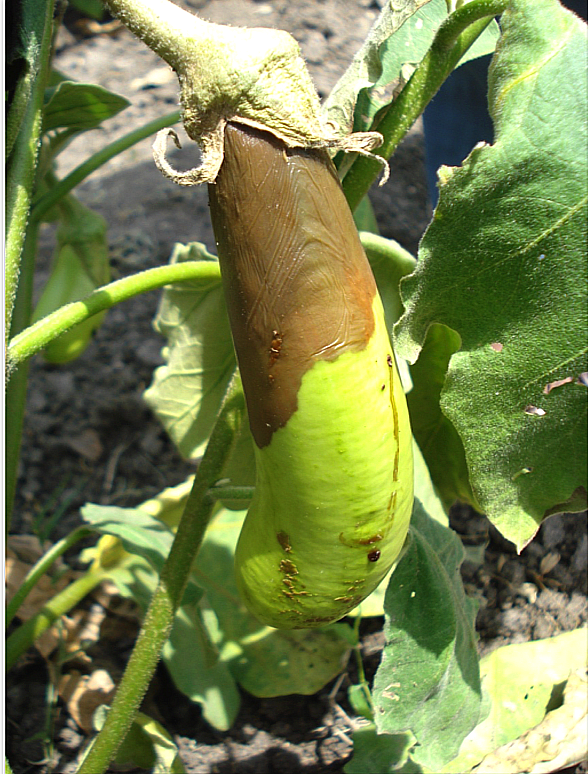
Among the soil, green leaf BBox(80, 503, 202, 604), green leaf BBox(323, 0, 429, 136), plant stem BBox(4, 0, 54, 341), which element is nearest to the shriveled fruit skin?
green leaf BBox(323, 0, 429, 136)

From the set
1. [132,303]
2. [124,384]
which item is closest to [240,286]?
[124,384]

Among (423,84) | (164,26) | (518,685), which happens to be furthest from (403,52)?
(518,685)

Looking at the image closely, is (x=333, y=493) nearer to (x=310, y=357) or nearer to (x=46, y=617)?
(x=310, y=357)

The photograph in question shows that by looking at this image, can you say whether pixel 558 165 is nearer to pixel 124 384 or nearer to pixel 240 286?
pixel 240 286

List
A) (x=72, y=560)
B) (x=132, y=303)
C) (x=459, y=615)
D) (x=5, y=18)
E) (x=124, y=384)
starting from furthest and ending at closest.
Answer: (x=132, y=303) → (x=124, y=384) → (x=72, y=560) → (x=459, y=615) → (x=5, y=18)

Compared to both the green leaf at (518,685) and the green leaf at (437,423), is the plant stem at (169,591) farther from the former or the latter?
the green leaf at (518,685)

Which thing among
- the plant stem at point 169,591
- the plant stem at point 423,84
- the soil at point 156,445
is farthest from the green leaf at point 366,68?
the soil at point 156,445
